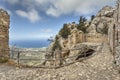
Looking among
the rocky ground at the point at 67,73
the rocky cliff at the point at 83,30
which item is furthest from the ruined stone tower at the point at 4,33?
the rocky cliff at the point at 83,30

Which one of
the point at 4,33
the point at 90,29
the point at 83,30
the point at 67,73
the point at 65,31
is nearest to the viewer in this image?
the point at 67,73

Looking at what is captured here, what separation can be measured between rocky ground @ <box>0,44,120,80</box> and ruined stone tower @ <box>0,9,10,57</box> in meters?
1.38

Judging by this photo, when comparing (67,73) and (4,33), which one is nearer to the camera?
(67,73)

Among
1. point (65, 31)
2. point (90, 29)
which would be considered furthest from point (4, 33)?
point (65, 31)

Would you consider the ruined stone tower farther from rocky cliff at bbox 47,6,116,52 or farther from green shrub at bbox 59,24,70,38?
green shrub at bbox 59,24,70,38

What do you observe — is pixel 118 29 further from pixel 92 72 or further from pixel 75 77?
pixel 75 77

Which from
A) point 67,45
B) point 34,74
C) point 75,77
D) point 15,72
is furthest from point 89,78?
point 67,45

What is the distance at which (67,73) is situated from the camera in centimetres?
1440

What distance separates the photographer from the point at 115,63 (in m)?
16.7

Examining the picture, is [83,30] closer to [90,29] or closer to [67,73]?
[90,29]

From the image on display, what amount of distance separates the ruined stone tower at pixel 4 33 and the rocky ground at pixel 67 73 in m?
1.38

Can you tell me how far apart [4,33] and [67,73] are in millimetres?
6526

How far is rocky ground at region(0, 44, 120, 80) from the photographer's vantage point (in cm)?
1373

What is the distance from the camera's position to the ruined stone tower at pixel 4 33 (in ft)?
56.0
